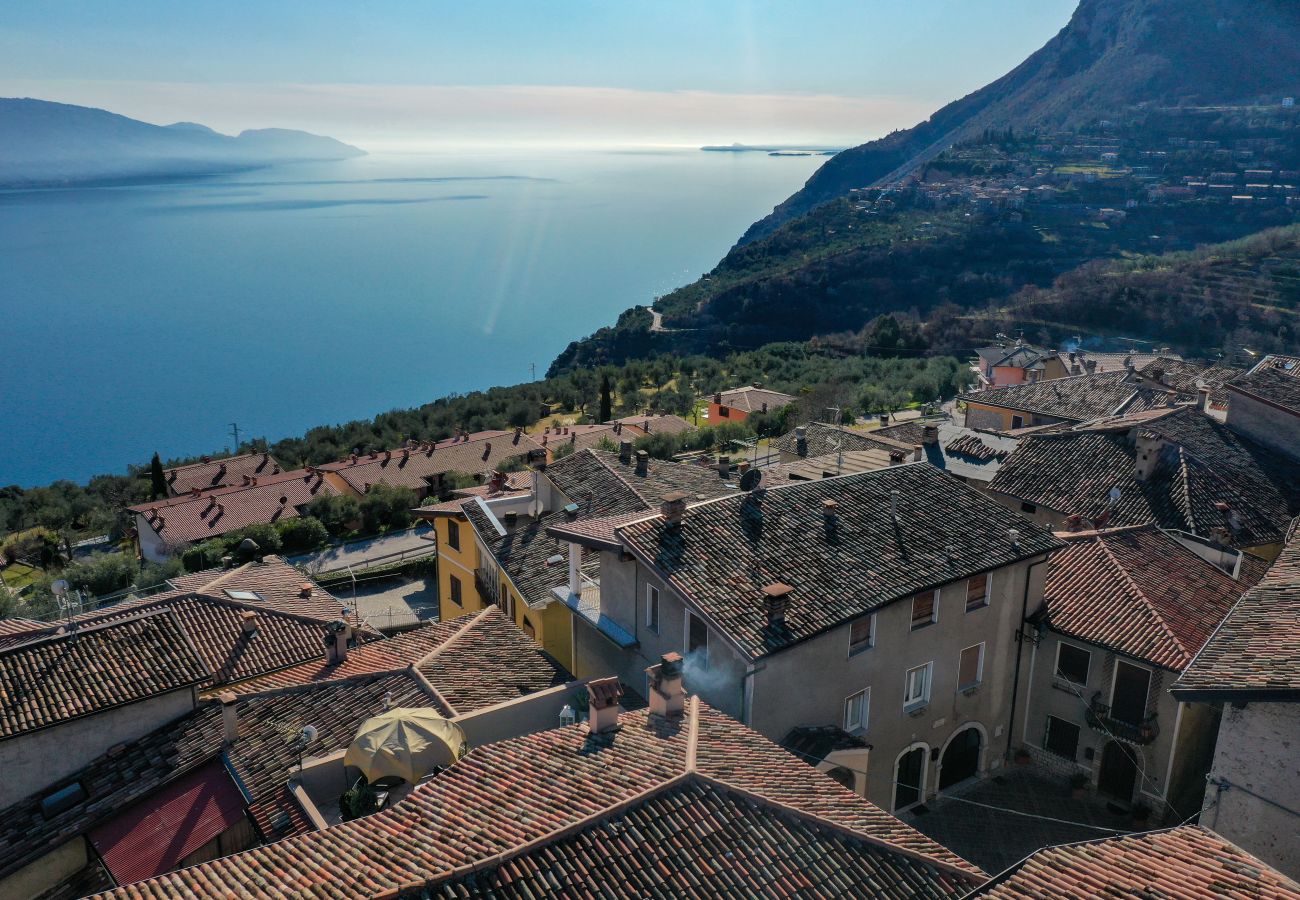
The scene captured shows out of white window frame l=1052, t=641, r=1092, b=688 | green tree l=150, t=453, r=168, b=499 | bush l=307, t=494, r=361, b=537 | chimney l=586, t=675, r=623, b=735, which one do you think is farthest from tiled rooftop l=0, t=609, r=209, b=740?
green tree l=150, t=453, r=168, b=499

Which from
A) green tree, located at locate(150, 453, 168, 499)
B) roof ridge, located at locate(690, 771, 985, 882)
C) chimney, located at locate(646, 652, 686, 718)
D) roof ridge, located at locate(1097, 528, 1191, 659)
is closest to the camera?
roof ridge, located at locate(690, 771, 985, 882)

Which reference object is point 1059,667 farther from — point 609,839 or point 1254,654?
point 609,839

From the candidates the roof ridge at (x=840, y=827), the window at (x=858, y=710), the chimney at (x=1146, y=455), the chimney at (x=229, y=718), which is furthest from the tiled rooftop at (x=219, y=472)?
the roof ridge at (x=840, y=827)

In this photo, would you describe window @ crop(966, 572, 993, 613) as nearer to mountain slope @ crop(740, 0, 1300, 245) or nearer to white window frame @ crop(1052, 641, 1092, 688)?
white window frame @ crop(1052, 641, 1092, 688)

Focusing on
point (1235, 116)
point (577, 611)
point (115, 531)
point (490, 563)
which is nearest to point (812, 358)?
point (115, 531)

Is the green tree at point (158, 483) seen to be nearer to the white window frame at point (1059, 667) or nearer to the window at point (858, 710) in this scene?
the window at point (858, 710)

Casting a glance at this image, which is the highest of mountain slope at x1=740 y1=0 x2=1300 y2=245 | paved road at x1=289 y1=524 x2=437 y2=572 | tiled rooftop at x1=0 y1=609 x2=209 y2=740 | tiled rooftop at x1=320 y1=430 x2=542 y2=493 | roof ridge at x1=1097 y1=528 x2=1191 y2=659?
mountain slope at x1=740 y1=0 x2=1300 y2=245

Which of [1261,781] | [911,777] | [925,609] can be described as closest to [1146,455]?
[925,609]
